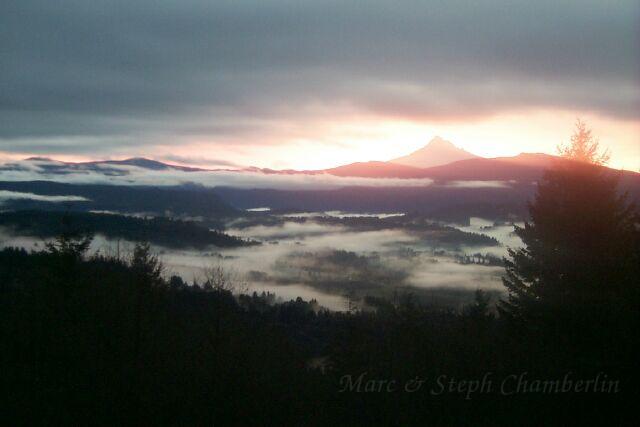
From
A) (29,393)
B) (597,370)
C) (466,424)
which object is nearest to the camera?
(466,424)

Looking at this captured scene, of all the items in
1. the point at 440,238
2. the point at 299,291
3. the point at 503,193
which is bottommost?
the point at 299,291

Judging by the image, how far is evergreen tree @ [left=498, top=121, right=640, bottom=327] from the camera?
14.6 metres

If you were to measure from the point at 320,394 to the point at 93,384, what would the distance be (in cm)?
507

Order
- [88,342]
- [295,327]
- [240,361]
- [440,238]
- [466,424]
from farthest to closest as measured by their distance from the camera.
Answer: [440,238] < [295,327] < [88,342] < [240,361] < [466,424]

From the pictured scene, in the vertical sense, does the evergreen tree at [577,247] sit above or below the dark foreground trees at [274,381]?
above

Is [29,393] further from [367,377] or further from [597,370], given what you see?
[597,370]

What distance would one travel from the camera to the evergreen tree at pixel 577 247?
48.0 ft

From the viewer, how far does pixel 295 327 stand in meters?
83.0

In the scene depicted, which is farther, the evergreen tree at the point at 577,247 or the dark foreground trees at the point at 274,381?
the evergreen tree at the point at 577,247

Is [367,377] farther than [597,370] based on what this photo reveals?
Yes

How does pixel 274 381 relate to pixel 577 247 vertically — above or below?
below

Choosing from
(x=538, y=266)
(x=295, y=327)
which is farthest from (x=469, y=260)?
(x=538, y=266)

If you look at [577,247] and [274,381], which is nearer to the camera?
[274,381]

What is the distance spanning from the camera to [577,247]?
57.2 feet
